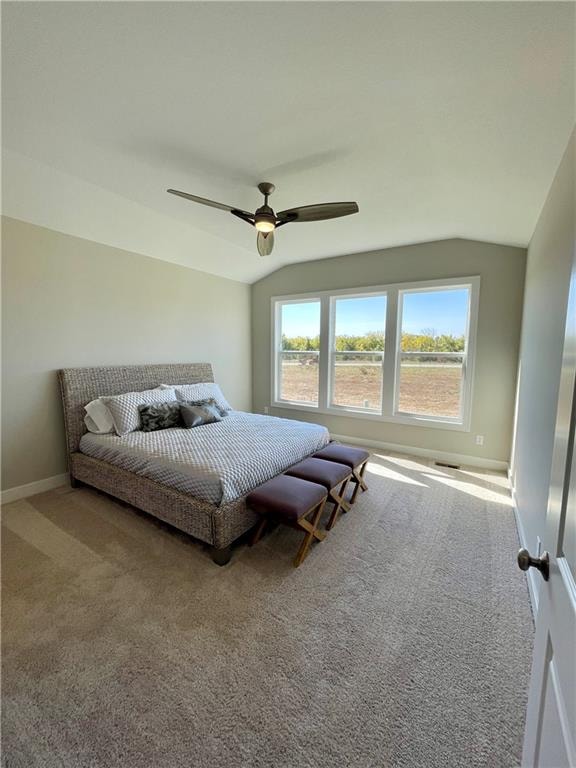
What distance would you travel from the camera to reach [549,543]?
0.81 m

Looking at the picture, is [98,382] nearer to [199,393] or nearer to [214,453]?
[199,393]

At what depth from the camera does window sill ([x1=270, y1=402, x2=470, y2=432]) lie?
154 inches

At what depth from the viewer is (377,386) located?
14.6 feet

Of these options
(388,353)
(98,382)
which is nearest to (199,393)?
(98,382)

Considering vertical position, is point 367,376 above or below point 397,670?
above

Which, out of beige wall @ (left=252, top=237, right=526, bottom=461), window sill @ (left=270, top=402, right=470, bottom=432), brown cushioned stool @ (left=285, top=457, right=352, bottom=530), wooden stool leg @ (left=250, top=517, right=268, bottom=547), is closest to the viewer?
wooden stool leg @ (left=250, top=517, right=268, bottom=547)

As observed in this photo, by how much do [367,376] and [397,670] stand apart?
3.46 metres

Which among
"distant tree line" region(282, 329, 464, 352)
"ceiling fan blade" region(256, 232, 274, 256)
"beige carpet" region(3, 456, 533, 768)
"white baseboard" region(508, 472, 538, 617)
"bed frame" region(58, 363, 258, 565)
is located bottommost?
"beige carpet" region(3, 456, 533, 768)

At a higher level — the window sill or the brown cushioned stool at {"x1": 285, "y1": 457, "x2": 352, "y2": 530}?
the window sill

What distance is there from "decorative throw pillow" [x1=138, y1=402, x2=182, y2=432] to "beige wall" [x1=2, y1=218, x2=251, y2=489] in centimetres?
84

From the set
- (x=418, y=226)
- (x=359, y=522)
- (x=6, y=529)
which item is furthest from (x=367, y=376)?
(x=6, y=529)

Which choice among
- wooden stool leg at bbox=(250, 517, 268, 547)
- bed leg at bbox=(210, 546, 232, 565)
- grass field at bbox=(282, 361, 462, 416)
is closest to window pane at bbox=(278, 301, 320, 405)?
grass field at bbox=(282, 361, 462, 416)

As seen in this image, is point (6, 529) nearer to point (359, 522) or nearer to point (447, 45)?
point (359, 522)

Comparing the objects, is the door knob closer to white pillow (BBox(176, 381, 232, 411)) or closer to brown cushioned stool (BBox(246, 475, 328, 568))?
brown cushioned stool (BBox(246, 475, 328, 568))
